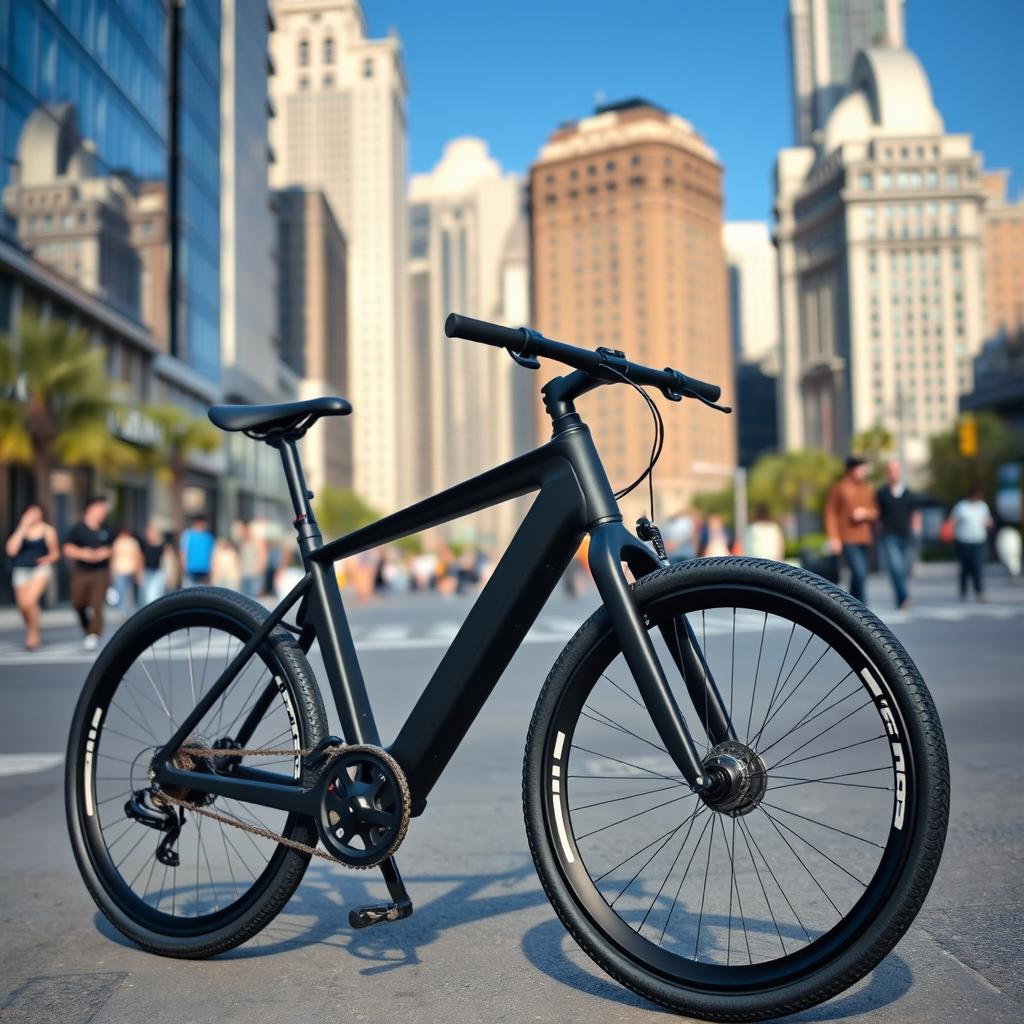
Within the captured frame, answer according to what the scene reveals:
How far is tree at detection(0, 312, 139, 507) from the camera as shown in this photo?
24.8 meters

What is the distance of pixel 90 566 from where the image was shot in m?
13.3

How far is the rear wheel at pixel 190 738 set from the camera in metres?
2.67

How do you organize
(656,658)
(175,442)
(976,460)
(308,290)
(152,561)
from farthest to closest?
1. (308,290)
2. (976,460)
3. (175,442)
4. (152,561)
5. (656,658)

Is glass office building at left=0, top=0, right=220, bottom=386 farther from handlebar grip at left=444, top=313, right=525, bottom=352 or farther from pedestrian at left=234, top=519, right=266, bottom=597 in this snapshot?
handlebar grip at left=444, top=313, right=525, bottom=352

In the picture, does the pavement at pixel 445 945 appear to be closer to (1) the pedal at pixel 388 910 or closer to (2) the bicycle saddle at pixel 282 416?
(1) the pedal at pixel 388 910

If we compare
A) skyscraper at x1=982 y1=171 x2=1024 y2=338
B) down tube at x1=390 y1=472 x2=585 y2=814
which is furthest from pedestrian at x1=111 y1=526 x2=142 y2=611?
skyscraper at x1=982 y1=171 x2=1024 y2=338

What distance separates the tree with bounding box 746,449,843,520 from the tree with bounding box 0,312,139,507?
198 feet

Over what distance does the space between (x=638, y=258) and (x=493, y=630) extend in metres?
160

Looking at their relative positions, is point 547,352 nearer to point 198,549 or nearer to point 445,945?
point 445,945

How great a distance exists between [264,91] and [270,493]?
1073 inches

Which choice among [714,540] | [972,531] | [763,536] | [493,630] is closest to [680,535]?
[763,536]

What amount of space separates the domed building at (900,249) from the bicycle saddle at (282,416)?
14169cm

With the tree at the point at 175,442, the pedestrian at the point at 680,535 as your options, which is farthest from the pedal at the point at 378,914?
the tree at the point at 175,442

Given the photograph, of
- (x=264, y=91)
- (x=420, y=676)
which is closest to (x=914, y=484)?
(x=264, y=91)
